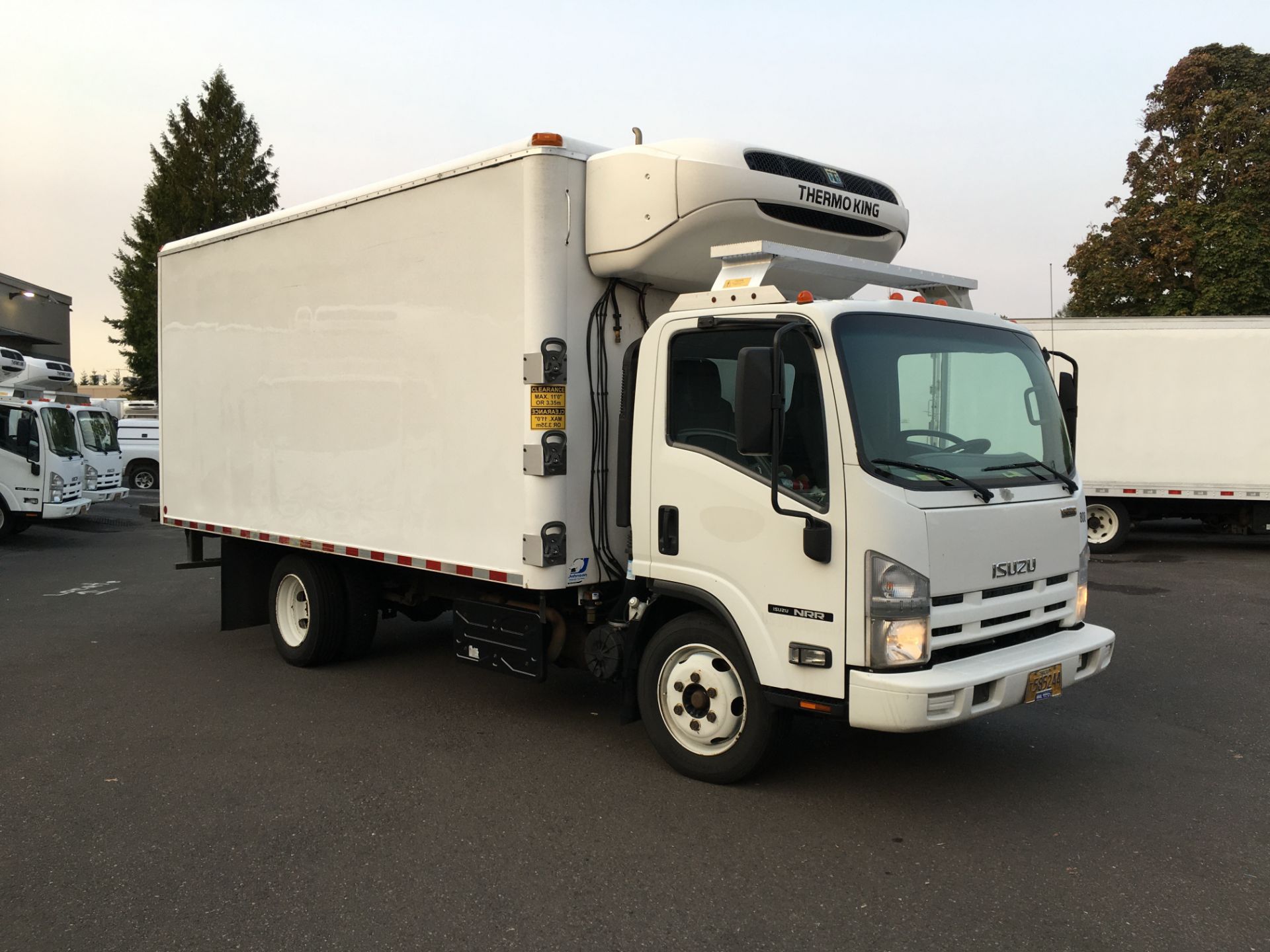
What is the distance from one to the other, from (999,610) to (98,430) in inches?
756

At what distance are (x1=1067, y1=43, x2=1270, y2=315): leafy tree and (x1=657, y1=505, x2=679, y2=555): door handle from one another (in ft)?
79.3

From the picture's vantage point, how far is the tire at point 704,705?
16.3 feet

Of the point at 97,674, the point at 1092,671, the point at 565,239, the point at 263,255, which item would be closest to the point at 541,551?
the point at 565,239

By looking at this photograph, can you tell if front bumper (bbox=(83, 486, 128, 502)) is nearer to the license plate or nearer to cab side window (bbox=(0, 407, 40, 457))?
cab side window (bbox=(0, 407, 40, 457))

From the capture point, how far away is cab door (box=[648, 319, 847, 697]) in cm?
458

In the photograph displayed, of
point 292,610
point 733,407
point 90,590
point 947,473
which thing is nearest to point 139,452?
point 90,590

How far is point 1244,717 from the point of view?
648 cm

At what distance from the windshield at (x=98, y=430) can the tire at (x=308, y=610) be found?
1282cm

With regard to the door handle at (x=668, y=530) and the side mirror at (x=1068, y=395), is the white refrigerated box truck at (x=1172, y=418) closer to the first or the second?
the side mirror at (x=1068, y=395)

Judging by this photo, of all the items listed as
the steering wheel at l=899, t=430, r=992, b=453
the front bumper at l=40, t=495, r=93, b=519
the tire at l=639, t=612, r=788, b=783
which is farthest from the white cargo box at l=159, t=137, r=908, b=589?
the front bumper at l=40, t=495, r=93, b=519

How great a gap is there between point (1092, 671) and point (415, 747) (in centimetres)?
372

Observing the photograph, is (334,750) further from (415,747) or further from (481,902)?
(481,902)

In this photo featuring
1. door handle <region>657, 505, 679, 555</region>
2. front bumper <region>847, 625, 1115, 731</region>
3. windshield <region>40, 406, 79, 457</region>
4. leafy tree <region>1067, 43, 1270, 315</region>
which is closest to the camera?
front bumper <region>847, 625, 1115, 731</region>

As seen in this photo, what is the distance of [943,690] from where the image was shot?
171 inches
